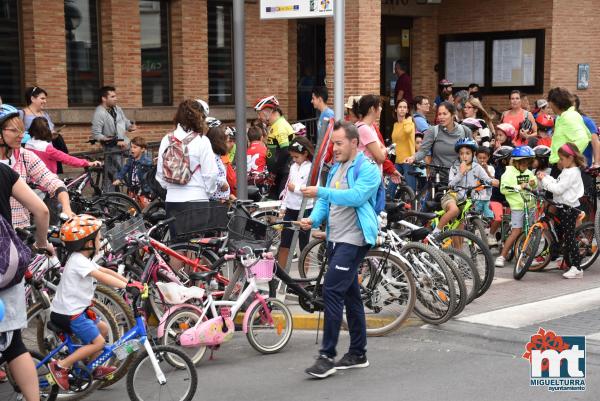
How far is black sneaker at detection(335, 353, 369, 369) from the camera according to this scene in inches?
266

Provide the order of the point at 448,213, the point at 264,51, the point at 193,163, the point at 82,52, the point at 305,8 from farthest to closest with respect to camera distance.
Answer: the point at 264,51 < the point at 82,52 < the point at 448,213 < the point at 305,8 < the point at 193,163

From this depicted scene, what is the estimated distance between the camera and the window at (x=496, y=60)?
66.5 ft

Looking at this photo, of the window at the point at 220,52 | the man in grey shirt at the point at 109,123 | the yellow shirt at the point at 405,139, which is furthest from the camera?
the window at the point at 220,52

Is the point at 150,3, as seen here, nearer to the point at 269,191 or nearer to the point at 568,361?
the point at 269,191

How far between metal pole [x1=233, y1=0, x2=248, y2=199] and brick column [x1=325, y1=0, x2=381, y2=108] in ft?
22.6

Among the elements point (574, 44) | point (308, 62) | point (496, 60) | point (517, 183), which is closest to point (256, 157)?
point (517, 183)

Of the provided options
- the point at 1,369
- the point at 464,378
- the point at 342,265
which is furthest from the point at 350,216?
the point at 1,369

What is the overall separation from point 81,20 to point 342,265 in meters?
10.0

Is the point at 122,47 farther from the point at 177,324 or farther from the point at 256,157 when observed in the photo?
the point at 177,324

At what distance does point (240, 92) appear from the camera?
847 cm

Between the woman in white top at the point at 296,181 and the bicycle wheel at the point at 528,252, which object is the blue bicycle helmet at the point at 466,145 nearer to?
the bicycle wheel at the point at 528,252

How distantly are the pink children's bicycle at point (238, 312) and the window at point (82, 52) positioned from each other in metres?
8.51

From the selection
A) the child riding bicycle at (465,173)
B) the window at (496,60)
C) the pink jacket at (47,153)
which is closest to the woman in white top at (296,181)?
the child riding bicycle at (465,173)

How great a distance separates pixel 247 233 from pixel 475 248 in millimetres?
2493
